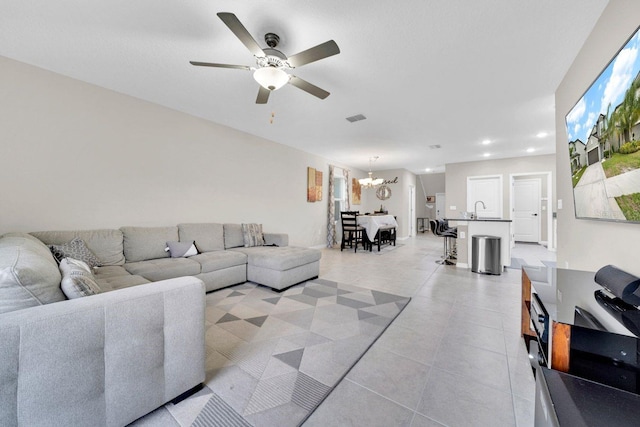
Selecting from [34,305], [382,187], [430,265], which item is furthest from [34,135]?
[382,187]

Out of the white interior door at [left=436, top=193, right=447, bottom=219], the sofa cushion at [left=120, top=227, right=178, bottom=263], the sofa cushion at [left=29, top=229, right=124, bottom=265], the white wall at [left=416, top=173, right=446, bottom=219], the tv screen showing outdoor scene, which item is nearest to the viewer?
the tv screen showing outdoor scene

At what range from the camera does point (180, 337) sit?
1.32 meters

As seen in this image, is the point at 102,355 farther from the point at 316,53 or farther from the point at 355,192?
the point at 355,192

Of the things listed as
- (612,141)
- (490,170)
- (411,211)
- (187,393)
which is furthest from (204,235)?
(411,211)

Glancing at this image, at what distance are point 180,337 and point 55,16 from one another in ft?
8.99

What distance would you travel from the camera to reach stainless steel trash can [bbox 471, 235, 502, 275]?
404 centimetres

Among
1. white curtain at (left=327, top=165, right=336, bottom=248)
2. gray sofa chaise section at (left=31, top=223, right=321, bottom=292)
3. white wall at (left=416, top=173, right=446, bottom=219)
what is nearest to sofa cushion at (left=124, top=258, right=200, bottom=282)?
gray sofa chaise section at (left=31, top=223, right=321, bottom=292)

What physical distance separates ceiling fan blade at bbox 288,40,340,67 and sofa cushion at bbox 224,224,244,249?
2.91m

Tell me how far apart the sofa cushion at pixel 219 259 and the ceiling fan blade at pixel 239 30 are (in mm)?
2455

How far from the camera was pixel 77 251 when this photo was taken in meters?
2.39

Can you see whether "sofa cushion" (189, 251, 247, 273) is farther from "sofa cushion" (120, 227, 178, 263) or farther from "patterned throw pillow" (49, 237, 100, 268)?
"patterned throw pillow" (49, 237, 100, 268)

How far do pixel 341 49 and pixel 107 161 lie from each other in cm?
319

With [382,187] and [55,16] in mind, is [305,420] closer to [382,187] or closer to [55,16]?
[55,16]

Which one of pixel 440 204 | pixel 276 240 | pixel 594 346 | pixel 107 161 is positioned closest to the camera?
pixel 594 346
